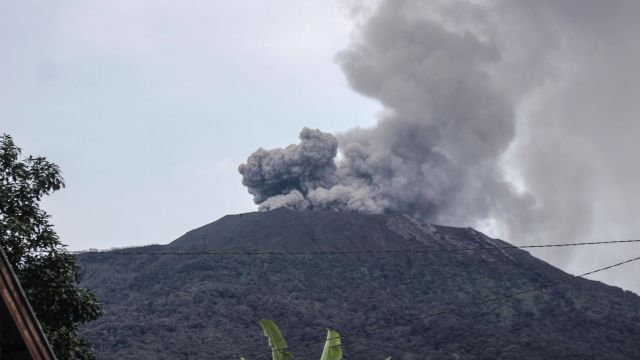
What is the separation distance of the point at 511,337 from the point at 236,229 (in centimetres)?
8691

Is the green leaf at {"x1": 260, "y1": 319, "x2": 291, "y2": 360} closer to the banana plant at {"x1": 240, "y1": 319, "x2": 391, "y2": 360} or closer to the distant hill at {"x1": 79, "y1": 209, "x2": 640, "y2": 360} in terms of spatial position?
the banana plant at {"x1": 240, "y1": 319, "x2": 391, "y2": 360}

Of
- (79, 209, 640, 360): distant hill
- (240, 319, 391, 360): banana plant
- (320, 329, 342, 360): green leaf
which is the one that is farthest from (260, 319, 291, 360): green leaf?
(79, 209, 640, 360): distant hill

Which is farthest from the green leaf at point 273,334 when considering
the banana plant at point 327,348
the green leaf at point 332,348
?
the green leaf at point 332,348

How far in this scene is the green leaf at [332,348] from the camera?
16219 millimetres

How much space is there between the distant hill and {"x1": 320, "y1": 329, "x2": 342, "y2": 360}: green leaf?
314 feet

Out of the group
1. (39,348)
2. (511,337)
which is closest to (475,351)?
(511,337)

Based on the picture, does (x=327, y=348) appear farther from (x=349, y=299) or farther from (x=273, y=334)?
(x=349, y=299)

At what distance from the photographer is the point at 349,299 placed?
154 m

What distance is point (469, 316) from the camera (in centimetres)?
15338

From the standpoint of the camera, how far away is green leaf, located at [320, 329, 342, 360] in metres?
16.2

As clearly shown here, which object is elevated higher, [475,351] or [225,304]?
[225,304]

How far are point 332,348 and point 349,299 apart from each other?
140m

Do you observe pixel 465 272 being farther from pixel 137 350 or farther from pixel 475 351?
pixel 137 350

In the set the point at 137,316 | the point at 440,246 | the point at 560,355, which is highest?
the point at 440,246
